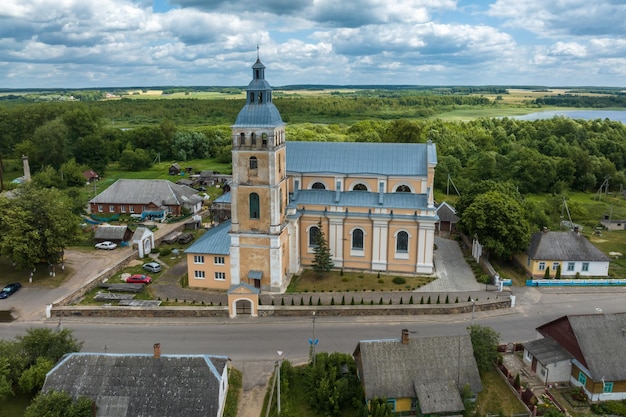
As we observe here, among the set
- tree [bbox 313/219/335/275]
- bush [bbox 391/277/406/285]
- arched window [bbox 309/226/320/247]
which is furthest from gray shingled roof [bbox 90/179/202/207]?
bush [bbox 391/277/406/285]

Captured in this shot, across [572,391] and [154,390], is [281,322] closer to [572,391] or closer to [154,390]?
[154,390]

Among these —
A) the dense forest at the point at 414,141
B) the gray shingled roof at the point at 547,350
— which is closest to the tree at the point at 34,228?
the dense forest at the point at 414,141

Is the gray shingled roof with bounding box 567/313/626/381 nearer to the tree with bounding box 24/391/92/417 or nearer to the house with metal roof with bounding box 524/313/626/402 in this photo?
the house with metal roof with bounding box 524/313/626/402

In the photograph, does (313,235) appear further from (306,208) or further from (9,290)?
(9,290)

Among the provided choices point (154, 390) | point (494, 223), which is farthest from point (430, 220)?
point (154, 390)

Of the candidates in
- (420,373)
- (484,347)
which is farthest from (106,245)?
(484,347)

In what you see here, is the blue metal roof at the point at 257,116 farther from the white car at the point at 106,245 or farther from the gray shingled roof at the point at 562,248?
the gray shingled roof at the point at 562,248
